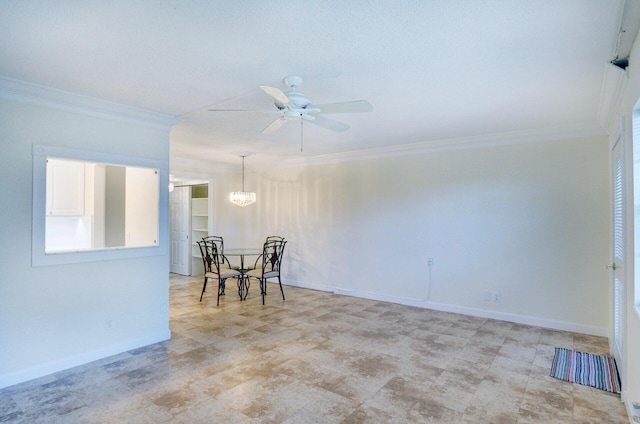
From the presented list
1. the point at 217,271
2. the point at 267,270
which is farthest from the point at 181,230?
the point at 267,270

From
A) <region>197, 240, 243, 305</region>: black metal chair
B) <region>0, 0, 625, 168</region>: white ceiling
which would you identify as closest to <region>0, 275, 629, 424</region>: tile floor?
<region>197, 240, 243, 305</region>: black metal chair

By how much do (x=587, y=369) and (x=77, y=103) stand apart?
5160 mm

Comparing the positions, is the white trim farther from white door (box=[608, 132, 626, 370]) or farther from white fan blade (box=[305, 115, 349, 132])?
white fan blade (box=[305, 115, 349, 132])

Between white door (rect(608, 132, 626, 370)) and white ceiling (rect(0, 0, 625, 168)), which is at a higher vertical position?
white ceiling (rect(0, 0, 625, 168))

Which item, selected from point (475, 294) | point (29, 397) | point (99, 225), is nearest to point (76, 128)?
point (99, 225)

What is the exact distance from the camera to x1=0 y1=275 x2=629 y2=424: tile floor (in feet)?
7.76

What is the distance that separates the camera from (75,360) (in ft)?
10.2

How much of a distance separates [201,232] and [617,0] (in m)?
7.56

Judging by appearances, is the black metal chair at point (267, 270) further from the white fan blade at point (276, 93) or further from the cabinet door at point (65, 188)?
the white fan blade at point (276, 93)

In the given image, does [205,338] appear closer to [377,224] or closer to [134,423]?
[134,423]

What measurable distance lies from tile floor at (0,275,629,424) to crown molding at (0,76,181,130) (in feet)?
7.65

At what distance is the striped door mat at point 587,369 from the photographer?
2807 millimetres

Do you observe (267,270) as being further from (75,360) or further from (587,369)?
(587,369)

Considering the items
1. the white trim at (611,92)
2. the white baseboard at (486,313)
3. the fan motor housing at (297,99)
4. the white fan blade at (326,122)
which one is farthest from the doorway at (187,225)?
the white trim at (611,92)
